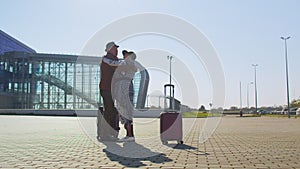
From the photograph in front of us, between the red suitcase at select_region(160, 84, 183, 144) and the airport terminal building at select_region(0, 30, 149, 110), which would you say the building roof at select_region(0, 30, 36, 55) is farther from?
the red suitcase at select_region(160, 84, 183, 144)

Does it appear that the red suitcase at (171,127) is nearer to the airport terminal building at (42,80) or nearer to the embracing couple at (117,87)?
the embracing couple at (117,87)

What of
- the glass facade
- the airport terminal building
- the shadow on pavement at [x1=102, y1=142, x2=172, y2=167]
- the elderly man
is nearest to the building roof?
the airport terminal building

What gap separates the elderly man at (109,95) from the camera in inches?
334

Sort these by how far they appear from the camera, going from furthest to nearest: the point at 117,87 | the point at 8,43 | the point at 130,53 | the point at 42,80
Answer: the point at 8,43
the point at 42,80
the point at 130,53
the point at 117,87

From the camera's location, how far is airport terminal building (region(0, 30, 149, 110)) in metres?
54.2

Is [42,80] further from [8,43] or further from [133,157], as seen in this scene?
[133,157]

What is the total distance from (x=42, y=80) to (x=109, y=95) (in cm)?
4950

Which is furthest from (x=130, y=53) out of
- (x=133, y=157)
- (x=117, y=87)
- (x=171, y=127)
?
(x=133, y=157)

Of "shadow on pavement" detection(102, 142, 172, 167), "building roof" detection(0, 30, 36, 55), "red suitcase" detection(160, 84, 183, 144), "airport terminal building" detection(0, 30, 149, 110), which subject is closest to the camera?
"shadow on pavement" detection(102, 142, 172, 167)

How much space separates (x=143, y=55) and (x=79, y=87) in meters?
46.3

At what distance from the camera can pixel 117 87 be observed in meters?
8.44

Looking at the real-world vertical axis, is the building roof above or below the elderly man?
above

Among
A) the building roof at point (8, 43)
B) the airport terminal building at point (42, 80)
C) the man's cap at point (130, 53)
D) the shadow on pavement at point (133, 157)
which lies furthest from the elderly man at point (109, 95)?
the building roof at point (8, 43)

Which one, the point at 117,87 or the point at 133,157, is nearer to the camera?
the point at 133,157
